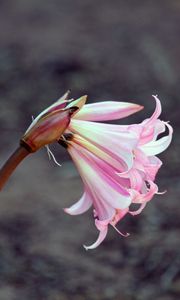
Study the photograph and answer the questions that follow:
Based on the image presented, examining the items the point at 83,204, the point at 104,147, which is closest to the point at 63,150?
the point at 83,204

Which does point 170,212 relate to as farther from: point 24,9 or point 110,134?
point 24,9

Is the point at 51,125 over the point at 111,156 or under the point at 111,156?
over

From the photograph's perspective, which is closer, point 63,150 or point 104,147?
point 104,147

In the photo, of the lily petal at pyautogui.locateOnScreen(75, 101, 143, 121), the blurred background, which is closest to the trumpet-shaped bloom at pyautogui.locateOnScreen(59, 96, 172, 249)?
the lily petal at pyautogui.locateOnScreen(75, 101, 143, 121)

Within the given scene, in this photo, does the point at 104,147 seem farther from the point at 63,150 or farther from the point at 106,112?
the point at 63,150

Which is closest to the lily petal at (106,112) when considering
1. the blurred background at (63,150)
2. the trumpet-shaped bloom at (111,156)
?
the trumpet-shaped bloom at (111,156)

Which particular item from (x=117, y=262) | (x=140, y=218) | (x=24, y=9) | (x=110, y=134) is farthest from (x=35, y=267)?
(x=24, y=9)
